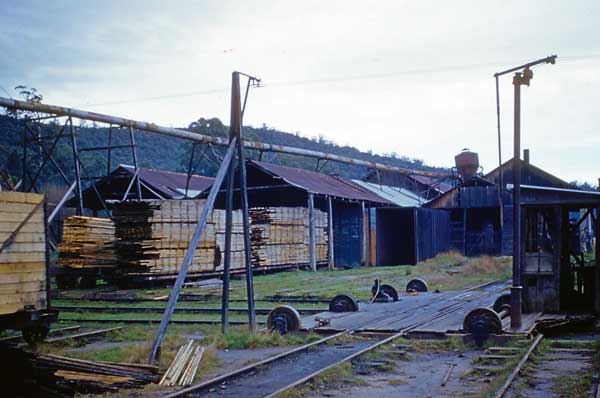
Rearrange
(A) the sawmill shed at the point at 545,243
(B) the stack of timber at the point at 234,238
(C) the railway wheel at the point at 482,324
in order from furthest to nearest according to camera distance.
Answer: (B) the stack of timber at the point at 234,238, (A) the sawmill shed at the point at 545,243, (C) the railway wheel at the point at 482,324

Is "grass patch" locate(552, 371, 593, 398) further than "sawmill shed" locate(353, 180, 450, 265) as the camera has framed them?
No

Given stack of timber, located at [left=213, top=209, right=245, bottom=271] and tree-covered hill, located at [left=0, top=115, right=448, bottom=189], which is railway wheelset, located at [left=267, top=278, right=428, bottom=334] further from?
tree-covered hill, located at [left=0, top=115, right=448, bottom=189]

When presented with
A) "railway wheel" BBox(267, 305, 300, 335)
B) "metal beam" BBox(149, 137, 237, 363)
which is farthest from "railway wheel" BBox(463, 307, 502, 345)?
"metal beam" BBox(149, 137, 237, 363)

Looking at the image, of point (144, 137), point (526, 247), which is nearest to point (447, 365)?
point (526, 247)

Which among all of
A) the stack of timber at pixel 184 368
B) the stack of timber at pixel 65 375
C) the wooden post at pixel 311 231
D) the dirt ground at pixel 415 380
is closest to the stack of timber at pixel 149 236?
the wooden post at pixel 311 231

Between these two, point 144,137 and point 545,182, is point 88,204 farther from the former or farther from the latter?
point 144,137

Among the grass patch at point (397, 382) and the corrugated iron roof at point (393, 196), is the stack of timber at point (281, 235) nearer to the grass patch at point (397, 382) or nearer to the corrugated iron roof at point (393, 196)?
the corrugated iron roof at point (393, 196)

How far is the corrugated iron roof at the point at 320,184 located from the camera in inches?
1276

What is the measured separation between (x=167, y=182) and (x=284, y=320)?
25.1m

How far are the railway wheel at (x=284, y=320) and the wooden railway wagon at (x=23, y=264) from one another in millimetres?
3791

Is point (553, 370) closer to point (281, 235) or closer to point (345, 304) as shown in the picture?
point (345, 304)

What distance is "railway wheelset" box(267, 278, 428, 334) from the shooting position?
12.1m

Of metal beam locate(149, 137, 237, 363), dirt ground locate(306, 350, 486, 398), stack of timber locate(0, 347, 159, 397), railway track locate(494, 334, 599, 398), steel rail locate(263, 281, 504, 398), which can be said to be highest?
metal beam locate(149, 137, 237, 363)

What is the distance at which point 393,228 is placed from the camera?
38938mm
